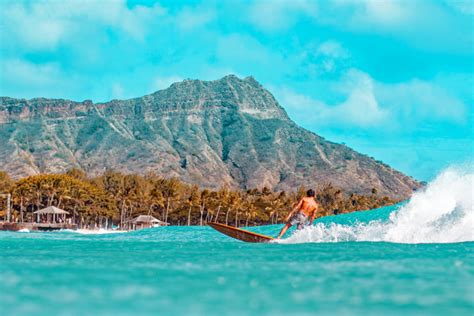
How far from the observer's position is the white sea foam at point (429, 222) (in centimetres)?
2525

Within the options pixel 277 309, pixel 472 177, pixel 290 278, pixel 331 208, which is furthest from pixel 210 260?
A: pixel 331 208

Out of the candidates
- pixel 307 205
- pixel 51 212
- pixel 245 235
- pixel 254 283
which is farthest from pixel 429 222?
pixel 51 212

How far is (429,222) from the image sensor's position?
26.9m

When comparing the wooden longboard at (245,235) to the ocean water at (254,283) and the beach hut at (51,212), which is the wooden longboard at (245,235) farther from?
the beach hut at (51,212)

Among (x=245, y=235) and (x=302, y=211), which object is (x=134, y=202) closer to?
(x=245, y=235)

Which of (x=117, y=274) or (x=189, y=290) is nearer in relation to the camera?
(x=189, y=290)

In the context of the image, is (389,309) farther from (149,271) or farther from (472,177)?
(472,177)

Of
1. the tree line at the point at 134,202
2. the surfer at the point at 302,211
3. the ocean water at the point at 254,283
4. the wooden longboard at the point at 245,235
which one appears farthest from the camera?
the tree line at the point at 134,202

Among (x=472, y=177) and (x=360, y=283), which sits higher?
(x=472, y=177)

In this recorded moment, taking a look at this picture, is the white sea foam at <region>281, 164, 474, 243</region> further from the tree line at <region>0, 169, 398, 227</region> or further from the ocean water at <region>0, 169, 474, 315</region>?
the tree line at <region>0, 169, 398, 227</region>

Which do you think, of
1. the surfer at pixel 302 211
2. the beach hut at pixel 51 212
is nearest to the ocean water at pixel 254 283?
the surfer at pixel 302 211

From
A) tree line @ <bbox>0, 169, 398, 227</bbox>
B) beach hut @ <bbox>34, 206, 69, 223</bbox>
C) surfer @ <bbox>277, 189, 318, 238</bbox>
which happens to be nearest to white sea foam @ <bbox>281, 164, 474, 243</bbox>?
surfer @ <bbox>277, 189, 318, 238</bbox>

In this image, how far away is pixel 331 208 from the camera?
131000 millimetres

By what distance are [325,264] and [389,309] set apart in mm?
5948
